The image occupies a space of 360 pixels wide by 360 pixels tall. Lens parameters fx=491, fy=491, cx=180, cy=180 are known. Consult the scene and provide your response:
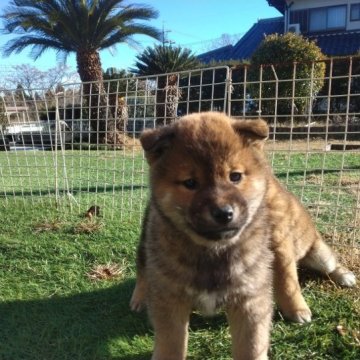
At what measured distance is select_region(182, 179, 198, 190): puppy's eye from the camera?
88.7 inches

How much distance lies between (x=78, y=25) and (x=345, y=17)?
1593 centimetres

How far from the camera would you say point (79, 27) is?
17.3 meters

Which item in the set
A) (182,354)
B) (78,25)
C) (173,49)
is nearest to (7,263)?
(182,354)

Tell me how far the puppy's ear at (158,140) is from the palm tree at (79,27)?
1518 centimetres

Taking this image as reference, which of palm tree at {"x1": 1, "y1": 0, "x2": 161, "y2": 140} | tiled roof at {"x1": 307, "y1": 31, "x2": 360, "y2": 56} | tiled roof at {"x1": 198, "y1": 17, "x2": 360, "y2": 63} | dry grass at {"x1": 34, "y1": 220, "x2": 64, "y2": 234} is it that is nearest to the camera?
dry grass at {"x1": 34, "y1": 220, "x2": 64, "y2": 234}

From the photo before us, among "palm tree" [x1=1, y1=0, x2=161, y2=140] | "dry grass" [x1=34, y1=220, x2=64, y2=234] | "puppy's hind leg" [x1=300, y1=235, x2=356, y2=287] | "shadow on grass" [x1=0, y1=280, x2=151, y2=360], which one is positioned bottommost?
"shadow on grass" [x1=0, y1=280, x2=151, y2=360]

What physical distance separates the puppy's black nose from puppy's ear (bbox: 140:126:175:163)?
46 cm

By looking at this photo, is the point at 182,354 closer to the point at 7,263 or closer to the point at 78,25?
the point at 7,263

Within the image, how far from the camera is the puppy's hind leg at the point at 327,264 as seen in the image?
333 cm

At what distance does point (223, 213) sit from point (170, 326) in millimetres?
730

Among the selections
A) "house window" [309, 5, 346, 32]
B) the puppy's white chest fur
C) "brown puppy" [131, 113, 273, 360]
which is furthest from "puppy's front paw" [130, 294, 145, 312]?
"house window" [309, 5, 346, 32]

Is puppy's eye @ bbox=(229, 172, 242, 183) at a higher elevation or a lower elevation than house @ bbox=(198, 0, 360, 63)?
lower

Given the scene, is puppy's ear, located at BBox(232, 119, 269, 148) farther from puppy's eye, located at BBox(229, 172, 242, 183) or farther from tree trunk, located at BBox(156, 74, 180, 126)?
tree trunk, located at BBox(156, 74, 180, 126)

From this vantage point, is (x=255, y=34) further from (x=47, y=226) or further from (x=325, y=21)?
(x=47, y=226)
